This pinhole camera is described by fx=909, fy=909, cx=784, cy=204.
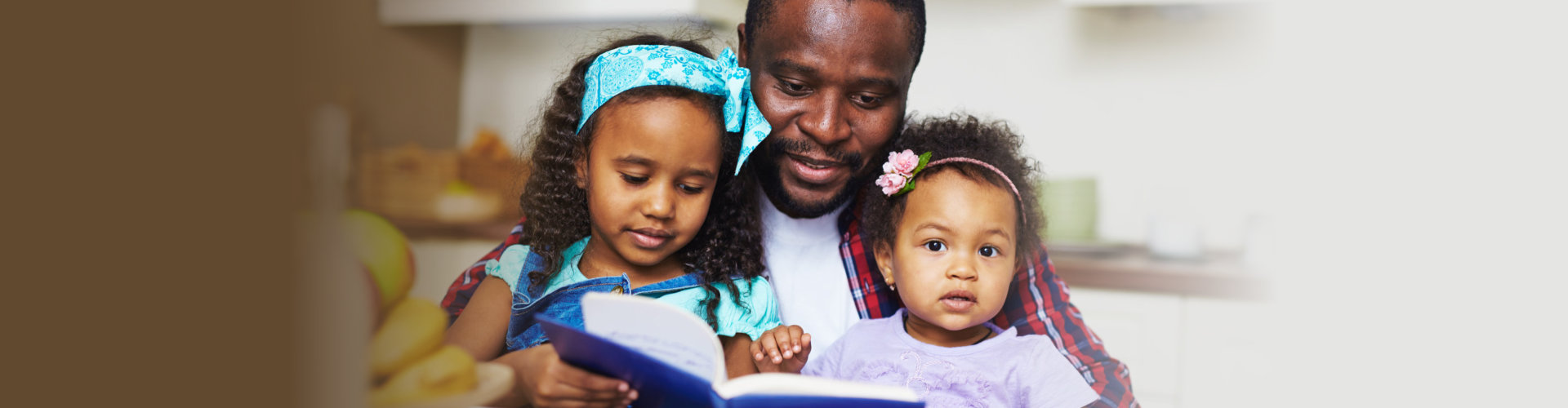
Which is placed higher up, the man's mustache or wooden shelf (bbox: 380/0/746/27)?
wooden shelf (bbox: 380/0/746/27)

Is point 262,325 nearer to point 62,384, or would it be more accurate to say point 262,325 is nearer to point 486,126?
point 62,384

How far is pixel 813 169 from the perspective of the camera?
43.0 inches

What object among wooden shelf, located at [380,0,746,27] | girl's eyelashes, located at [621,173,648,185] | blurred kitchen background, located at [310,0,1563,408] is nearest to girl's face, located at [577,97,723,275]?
girl's eyelashes, located at [621,173,648,185]

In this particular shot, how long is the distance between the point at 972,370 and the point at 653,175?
1.36ft

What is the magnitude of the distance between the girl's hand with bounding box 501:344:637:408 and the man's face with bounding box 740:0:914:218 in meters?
0.42

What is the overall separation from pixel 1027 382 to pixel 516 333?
54 centimetres

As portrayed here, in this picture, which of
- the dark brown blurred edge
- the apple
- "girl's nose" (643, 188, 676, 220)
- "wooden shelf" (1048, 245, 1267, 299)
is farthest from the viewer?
"wooden shelf" (1048, 245, 1267, 299)

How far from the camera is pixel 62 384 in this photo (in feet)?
0.71

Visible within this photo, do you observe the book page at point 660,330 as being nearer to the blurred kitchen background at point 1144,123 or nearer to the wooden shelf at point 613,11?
the blurred kitchen background at point 1144,123

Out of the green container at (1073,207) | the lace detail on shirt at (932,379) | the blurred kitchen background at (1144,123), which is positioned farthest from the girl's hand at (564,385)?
the green container at (1073,207)

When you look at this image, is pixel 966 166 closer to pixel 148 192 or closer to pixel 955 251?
pixel 955 251

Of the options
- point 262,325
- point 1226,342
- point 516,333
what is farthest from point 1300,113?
point 262,325

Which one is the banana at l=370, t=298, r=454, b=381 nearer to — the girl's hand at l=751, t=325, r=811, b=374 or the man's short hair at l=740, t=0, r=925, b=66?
the girl's hand at l=751, t=325, r=811, b=374

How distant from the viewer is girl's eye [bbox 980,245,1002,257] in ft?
3.34
